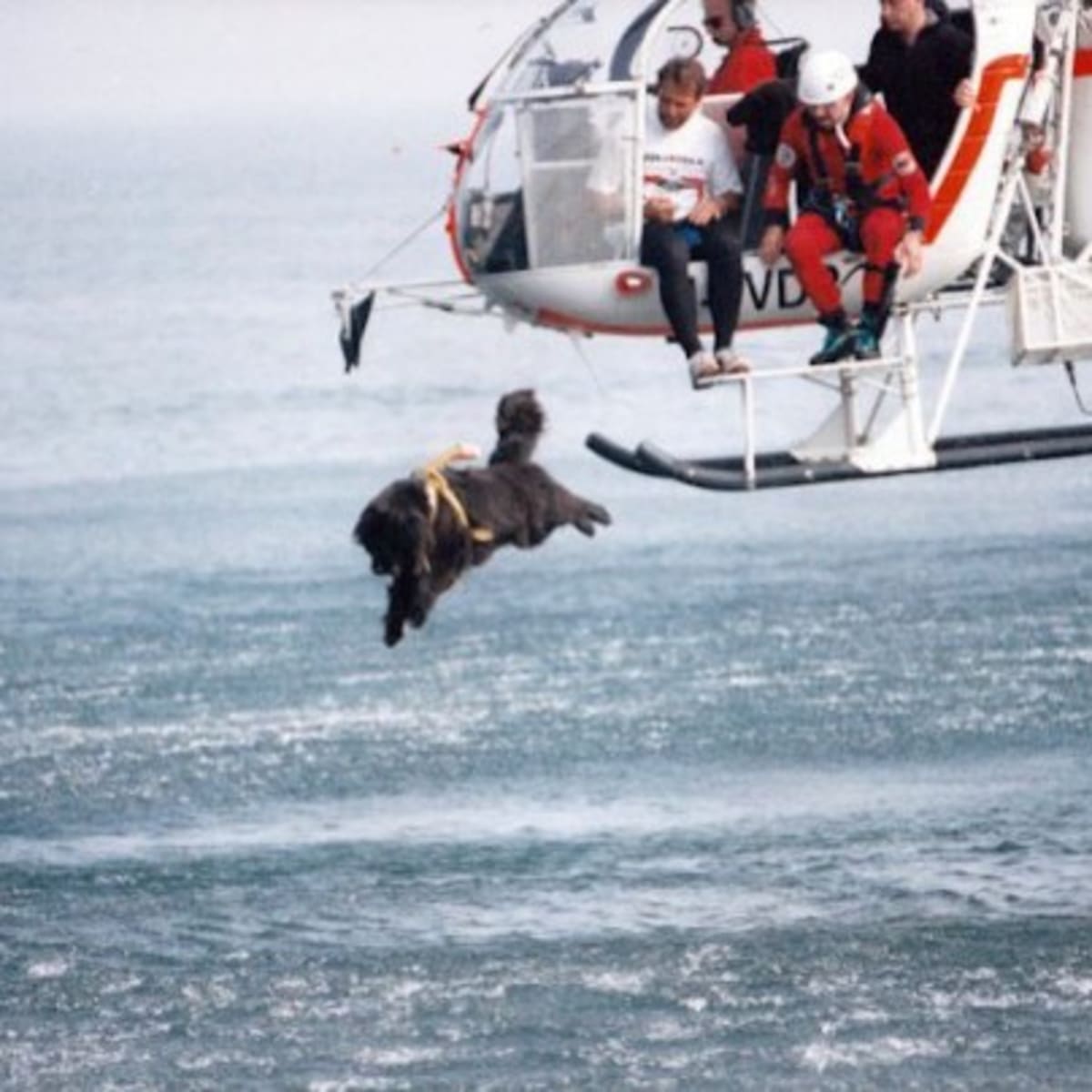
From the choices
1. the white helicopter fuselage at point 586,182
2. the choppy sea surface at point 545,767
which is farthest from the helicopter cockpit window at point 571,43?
the choppy sea surface at point 545,767

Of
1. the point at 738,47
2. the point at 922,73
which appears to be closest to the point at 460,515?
the point at 738,47

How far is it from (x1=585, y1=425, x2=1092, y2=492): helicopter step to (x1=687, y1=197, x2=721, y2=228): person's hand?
1.72 m

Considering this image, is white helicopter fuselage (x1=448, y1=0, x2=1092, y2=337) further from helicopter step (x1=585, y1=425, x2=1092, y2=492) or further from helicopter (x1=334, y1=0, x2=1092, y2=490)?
helicopter step (x1=585, y1=425, x2=1092, y2=492)

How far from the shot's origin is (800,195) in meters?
32.9

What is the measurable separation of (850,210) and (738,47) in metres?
1.65

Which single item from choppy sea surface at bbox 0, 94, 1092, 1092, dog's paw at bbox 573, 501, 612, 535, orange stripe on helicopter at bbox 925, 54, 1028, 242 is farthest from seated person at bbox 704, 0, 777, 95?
choppy sea surface at bbox 0, 94, 1092, 1092

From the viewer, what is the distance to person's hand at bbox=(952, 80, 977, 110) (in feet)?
107

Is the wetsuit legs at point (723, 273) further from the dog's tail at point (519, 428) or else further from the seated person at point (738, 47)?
the dog's tail at point (519, 428)

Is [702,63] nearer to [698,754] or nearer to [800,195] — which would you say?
[800,195]

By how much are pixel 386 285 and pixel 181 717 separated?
224ft

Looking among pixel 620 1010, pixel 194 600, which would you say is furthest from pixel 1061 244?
pixel 194 600

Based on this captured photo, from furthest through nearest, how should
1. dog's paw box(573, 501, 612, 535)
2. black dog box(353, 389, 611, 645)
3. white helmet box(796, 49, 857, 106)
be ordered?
white helmet box(796, 49, 857, 106)
dog's paw box(573, 501, 612, 535)
black dog box(353, 389, 611, 645)

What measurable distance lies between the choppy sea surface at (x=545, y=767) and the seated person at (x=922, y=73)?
1053 centimetres

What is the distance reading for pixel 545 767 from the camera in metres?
96.2
